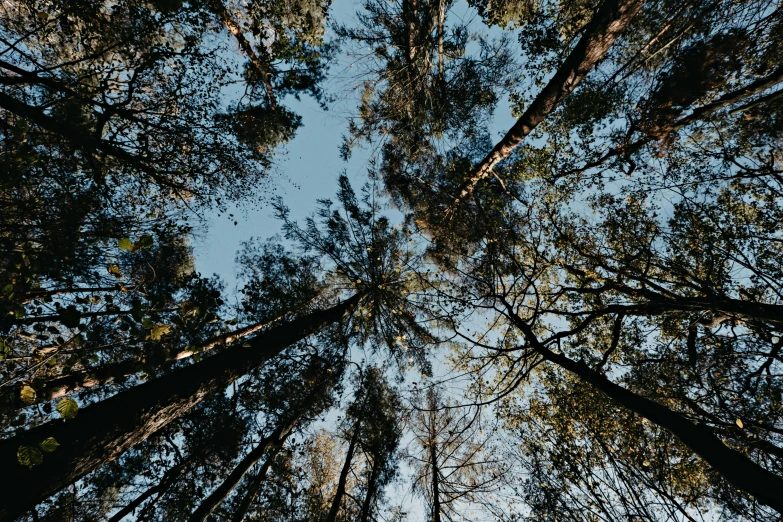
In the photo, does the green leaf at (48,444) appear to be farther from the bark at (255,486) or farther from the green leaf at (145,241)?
the bark at (255,486)

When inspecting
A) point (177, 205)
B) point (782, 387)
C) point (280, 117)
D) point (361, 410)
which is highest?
point (280, 117)

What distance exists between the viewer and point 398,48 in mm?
8734

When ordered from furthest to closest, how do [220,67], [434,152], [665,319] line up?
[434,152], [220,67], [665,319]

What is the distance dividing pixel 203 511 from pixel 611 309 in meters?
8.52

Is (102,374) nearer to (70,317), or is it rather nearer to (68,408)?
(70,317)

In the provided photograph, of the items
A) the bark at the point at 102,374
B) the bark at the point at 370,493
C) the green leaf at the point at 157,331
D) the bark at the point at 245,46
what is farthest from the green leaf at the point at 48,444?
the bark at the point at 245,46

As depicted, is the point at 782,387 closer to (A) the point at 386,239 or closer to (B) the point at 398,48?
(A) the point at 386,239

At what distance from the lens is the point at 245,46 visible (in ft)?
28.8

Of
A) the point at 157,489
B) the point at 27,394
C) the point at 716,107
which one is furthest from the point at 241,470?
the point at 716,107

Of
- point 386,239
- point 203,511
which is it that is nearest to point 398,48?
point 386,239

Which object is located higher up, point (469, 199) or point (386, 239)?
point (469, 199)

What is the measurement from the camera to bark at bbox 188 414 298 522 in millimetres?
5867

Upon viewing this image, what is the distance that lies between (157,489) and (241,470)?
2.18 m

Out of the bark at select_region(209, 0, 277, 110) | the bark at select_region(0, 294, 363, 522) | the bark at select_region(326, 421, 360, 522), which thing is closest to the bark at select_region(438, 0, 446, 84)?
the bark at select_region(209, 0, 277, 110)
